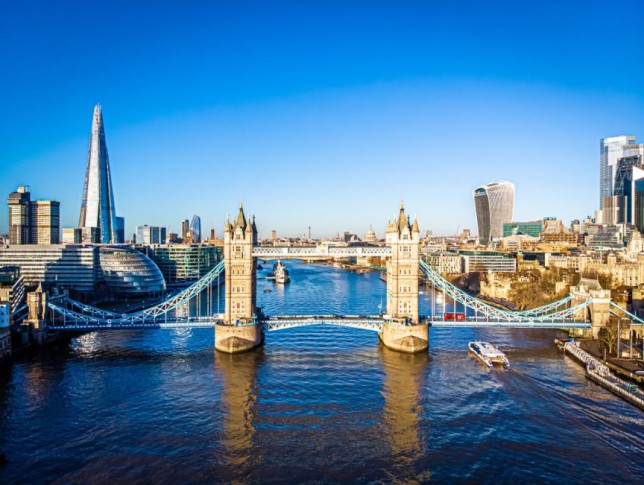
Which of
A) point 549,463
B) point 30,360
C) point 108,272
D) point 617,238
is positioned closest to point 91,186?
point 108,272

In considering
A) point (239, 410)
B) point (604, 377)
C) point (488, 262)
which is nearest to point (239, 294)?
point (239, 410)

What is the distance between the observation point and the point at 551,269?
4523 inches

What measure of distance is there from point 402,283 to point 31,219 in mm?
140934

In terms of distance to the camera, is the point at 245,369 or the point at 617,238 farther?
the point at 617,238

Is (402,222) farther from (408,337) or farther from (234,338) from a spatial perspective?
(234,338)

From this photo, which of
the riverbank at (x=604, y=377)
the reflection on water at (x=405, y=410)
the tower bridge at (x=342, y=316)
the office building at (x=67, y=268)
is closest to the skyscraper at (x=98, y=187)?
the office building at (x=67, y=268)

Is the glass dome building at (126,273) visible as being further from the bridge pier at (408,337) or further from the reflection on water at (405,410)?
the bridge pier at (408,337)

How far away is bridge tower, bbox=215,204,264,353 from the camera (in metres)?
56.1

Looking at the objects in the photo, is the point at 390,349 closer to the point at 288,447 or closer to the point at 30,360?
the point at 288,447

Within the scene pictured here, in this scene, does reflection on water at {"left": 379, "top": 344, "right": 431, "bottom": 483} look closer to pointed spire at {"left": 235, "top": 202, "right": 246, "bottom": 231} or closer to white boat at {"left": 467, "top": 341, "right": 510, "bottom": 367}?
white boat at {"left": 467, "top": 341, "right": 510, "bottom": 367}

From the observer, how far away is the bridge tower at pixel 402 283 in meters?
57.5

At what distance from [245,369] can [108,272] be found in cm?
6795

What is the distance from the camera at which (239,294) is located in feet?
193

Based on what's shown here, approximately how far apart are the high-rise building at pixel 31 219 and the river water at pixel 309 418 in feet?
351
